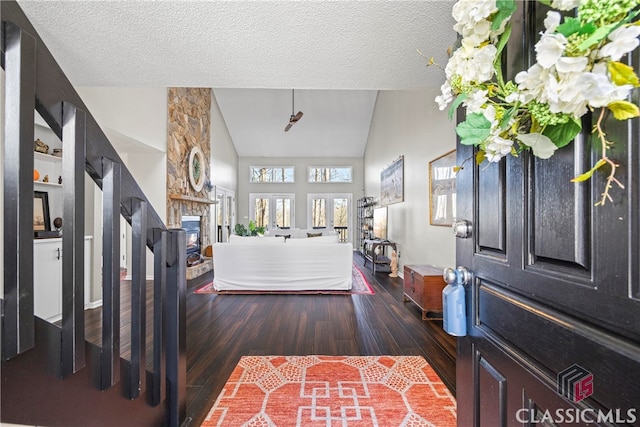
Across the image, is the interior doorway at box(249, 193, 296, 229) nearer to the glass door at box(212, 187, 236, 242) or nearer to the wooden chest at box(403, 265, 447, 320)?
the glass door at box(212, 187, 236, 242)

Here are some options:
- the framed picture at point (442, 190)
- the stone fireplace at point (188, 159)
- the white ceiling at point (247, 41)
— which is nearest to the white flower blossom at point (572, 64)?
the white ceiling at point (247, 41)

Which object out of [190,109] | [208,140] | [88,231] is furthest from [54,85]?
[208,140]

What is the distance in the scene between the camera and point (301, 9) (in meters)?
1.34

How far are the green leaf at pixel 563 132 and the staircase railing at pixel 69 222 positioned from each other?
1.30 metres

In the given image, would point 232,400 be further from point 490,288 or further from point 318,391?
point 490,288

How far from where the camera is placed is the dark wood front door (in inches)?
21.2

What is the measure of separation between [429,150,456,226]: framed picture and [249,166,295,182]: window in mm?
6488

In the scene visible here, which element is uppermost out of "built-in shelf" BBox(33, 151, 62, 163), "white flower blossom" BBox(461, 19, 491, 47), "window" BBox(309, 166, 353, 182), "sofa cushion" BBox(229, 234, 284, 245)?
"window" BBox(309, 166, 353, 182)

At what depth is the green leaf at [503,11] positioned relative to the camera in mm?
653

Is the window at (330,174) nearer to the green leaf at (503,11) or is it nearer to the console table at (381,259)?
the console table at (381,259)

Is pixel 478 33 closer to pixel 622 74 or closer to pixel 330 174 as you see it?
pixel 622 74

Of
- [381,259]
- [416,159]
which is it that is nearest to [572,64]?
[416,159]

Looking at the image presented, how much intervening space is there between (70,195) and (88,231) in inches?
130

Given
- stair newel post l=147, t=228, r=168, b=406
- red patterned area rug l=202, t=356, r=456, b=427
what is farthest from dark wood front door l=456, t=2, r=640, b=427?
stair newel post l=147, t=228, r=168, b=406
